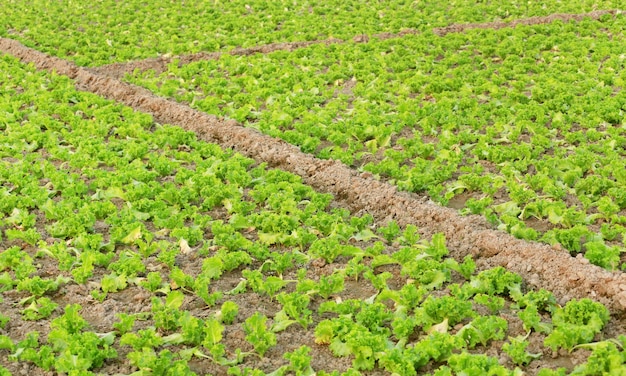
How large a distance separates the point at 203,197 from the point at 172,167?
2.64 ft

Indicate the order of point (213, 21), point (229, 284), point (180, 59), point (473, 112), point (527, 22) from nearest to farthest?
point (229, 284) → point (473, 112) → point (180, 59) → point (527, 22) → point (213, 21)

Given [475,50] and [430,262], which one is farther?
[475,50]

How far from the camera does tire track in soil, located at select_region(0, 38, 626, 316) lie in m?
5.98

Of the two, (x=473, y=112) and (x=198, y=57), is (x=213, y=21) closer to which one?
(x=198, y=57)

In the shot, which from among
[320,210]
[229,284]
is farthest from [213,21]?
[229,284]

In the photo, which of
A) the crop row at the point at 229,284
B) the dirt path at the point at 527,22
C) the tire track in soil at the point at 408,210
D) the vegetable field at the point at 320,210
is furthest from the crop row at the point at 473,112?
the crop row at the point at 229,284

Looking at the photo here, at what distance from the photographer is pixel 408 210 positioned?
7395 millimetres

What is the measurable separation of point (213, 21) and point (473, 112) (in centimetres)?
881

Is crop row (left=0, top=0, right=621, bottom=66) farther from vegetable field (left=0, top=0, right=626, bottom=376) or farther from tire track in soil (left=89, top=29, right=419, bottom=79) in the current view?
vegetable field (left=0, top=0, right=626, bottom=376)

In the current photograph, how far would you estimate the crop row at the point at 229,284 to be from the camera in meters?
5.32

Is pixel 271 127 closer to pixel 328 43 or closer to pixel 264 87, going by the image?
pixel 264 87

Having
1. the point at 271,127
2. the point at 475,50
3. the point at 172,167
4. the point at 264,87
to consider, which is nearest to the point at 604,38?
the point at 475,50

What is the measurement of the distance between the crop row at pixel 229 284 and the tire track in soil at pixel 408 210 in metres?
0.23

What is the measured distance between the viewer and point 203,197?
8062 mm
